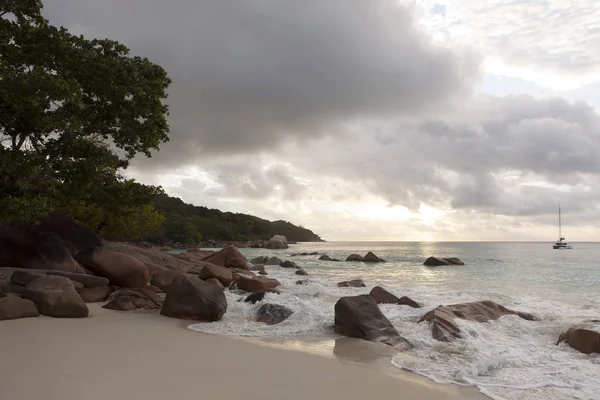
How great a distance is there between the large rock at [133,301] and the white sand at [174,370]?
3239 mm

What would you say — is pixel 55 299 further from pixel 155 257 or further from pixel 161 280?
pixel 155 257

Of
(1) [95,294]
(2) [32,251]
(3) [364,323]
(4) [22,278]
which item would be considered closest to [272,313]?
(3) [364,323]

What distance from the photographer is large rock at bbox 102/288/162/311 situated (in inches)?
501

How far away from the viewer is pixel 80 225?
1973cm

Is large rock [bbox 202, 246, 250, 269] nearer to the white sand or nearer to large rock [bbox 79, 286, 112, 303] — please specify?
large rock [bbox 79, 286, 112, 303]

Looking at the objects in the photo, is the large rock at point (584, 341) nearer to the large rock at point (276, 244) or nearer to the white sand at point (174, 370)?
the white sand at point (174, 370)

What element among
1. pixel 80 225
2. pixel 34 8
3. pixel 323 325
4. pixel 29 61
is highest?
pixel 34 8

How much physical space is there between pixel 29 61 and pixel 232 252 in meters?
19.1

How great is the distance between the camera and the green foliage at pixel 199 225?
346 feet

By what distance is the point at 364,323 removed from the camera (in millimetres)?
10180

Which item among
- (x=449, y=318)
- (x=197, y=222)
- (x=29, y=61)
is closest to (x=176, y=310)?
(x=449, y=318)

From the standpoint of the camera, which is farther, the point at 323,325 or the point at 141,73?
the point at 141,73

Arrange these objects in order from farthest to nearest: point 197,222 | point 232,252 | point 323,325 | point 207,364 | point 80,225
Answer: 1. point 197,222
2. point 232,252
3. point 80,225
4. point 323,325
5. point 207,364

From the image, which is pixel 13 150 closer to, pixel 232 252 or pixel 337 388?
pixel 337 388
